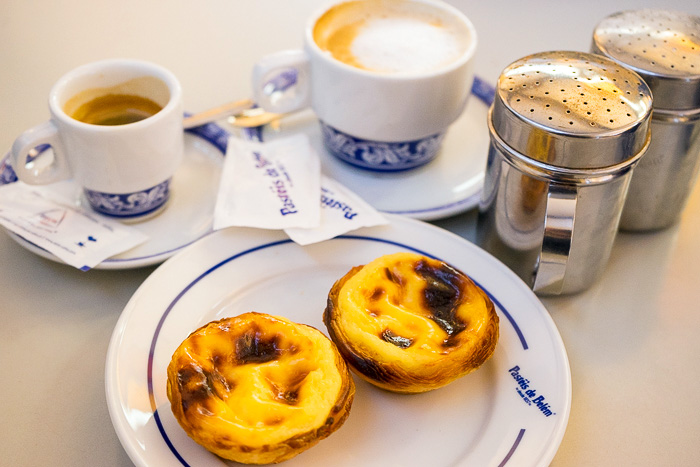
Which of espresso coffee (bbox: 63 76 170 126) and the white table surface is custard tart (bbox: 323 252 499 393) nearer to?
the white table surface

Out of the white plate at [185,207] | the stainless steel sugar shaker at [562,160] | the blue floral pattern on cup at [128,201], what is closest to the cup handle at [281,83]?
the white plate at [185,207]

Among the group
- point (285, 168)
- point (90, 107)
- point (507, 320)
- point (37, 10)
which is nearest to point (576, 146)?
point (507, 320)

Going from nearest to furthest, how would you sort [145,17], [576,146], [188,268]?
[576,146], [188,268], [145,17]

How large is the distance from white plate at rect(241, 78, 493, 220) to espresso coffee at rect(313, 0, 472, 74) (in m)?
0.17

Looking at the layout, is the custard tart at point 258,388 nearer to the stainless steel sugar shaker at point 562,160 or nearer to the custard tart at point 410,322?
the custard tart at point 410,322

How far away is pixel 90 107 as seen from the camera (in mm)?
1079

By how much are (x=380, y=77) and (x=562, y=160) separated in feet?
1.02

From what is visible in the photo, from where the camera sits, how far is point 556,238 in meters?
0.91

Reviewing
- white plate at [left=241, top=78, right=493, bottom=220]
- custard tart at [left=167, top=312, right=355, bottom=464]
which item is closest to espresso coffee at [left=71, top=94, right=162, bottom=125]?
white plate at [left=241, top=78, right=493, bottom=220]

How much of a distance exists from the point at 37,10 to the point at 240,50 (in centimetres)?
51

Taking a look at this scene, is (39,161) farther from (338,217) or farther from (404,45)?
(404,45)

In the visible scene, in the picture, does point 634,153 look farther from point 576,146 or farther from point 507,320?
point 507,320

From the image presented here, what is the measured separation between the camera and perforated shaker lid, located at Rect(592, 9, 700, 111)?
925 mm

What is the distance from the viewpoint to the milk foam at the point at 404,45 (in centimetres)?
110
